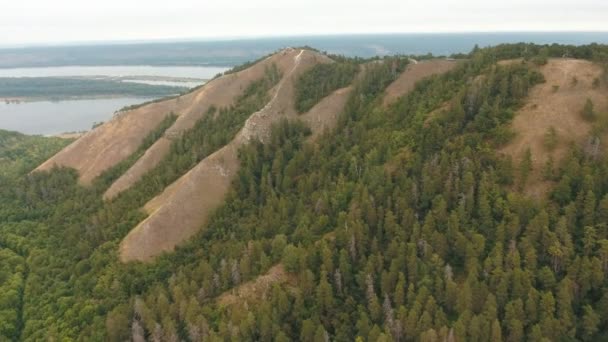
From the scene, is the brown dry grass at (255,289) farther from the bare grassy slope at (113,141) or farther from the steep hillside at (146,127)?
the bare grassy slope at (113,141)

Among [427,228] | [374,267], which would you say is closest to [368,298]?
[374,267]

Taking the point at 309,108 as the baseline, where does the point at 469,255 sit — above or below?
below

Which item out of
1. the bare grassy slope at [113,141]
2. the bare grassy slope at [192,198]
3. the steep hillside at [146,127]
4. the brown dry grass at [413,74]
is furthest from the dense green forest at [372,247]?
the bare grassy slope at [113,141]

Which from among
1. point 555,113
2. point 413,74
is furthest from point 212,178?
point 555,113

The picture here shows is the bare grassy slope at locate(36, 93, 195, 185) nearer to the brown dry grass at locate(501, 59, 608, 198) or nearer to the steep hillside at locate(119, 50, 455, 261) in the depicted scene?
the steep hillside at locate(119, 50, 455, 261)

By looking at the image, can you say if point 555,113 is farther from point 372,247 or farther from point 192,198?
point 192,198

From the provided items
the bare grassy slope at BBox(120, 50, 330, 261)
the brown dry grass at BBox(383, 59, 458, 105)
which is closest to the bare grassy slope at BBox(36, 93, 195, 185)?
the bare grassy slope at BBox(120, 50, 330, 261)

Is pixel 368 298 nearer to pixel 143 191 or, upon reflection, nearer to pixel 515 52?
pixel 143 191
